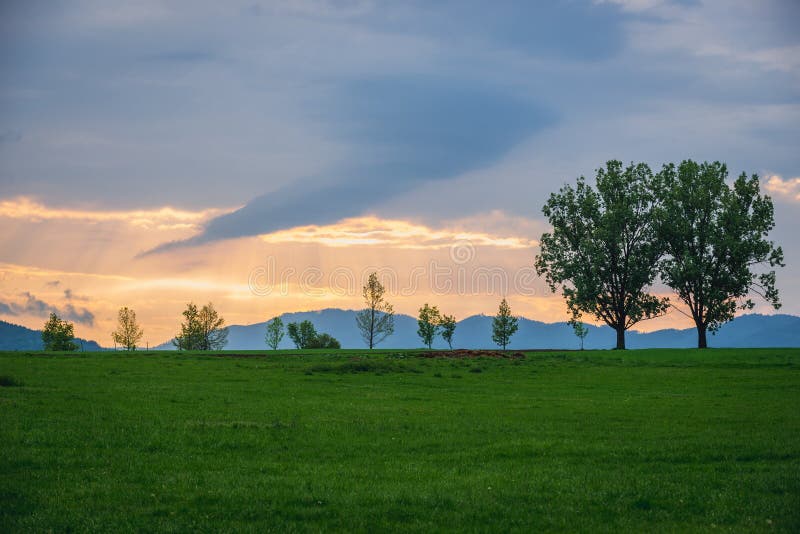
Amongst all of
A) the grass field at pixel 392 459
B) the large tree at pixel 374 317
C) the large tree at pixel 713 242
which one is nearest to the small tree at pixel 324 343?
the large tree at pixel 374 317

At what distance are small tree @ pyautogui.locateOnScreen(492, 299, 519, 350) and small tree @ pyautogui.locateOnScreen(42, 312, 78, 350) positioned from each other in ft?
355

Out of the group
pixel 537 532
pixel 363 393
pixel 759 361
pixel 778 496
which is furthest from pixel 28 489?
pixel 759 361

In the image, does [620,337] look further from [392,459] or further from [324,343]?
[324,343]

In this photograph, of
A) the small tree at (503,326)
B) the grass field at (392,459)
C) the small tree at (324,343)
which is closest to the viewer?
the grass field at (392,459)

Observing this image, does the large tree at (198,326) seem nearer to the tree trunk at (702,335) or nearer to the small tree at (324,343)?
the small tree at (324,343)

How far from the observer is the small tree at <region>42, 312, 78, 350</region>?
524ft

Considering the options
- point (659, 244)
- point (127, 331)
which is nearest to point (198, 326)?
point (127, 331)

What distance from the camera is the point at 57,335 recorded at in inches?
6540

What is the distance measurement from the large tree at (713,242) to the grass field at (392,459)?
2023 inches

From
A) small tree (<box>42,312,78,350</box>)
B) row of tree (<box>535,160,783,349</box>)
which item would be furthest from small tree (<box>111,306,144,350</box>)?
row of tree (<box>535,160,783,349</box>)

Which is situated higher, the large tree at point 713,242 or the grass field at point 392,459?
the large tree at point 713,242

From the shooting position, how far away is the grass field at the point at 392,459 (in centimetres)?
1357

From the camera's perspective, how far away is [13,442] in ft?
65.7

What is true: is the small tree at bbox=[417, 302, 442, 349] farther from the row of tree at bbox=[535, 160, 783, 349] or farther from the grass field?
the grass field
